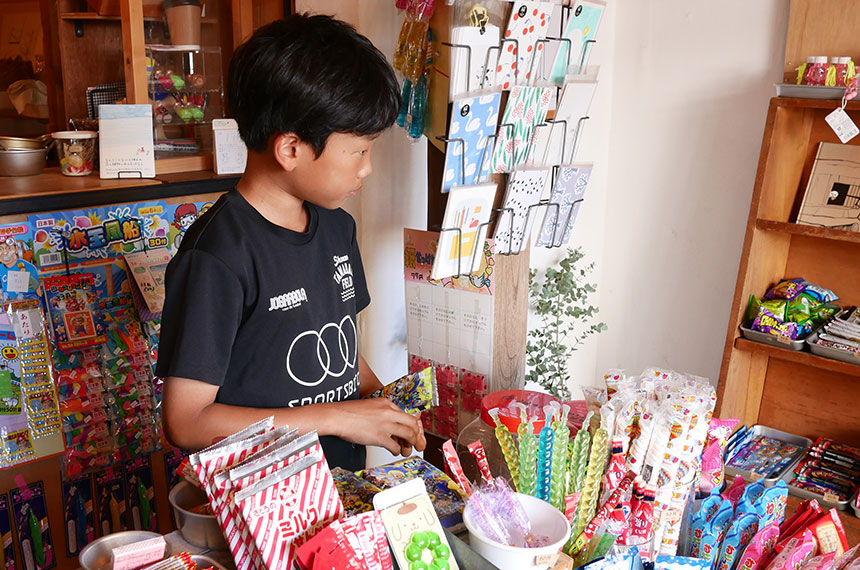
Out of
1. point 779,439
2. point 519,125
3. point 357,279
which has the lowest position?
point 779,439

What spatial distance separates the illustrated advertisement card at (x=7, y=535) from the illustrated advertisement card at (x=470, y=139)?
1689 millimetres

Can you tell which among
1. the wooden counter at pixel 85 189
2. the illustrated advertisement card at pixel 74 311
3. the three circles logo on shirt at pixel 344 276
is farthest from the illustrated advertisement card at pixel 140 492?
the three circles logo on shirt at pixel 344 276

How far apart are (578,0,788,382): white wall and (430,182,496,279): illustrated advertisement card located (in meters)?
1.50

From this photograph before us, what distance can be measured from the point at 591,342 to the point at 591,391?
197 cm

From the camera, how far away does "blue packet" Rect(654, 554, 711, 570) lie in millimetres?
1093

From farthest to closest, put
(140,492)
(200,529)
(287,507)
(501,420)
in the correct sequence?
(140,492) < (501,420) < (200,529) < (287,507)

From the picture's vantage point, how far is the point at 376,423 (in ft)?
4.39

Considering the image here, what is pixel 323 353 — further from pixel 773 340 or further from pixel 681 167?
pixel 681 167

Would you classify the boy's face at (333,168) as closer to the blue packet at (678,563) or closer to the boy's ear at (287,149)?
the boy's ear at (287,149)

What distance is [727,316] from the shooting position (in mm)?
2910

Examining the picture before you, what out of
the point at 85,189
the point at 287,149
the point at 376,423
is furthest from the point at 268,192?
the point at 85,189

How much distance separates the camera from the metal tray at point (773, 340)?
93.1 inches

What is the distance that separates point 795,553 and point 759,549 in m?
0.05

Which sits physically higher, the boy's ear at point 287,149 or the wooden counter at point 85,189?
the boy's ear at point 287,149
